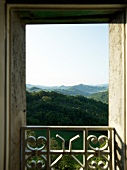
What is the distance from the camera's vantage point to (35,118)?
1888 millimetres

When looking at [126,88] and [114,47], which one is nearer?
[126,88]

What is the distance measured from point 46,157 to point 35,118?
331mm

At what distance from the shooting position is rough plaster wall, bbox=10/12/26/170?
163 cm

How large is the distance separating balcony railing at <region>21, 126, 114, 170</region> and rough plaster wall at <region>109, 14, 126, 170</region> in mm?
94

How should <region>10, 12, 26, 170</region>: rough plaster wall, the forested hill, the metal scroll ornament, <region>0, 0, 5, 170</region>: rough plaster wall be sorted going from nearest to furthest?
<region>0, 0, 5, 170</region>: rough plaster wall
<region>10, 12, 26, 170</region>: rough plaster wall
the metal scroll ornament
the forested hill

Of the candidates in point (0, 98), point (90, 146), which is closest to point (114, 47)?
point (90, 146)

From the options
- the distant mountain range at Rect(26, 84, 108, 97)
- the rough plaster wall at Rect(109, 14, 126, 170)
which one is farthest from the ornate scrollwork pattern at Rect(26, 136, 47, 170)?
the rough plaster wall at Rect(109, 14, 126, 170)

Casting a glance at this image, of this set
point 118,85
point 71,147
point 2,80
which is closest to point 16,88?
point 2,80

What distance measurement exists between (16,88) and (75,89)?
489mm

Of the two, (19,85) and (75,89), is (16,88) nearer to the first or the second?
(19,85)

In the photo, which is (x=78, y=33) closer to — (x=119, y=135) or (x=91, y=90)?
(x=91, y=90)

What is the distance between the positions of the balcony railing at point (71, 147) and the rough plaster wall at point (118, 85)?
0.09 meters

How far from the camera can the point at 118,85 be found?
5.63ft

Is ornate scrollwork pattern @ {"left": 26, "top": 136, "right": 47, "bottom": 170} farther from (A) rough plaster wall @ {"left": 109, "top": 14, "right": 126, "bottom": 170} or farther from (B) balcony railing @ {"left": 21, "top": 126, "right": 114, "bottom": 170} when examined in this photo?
(A) rough plaster wall @ {"left": 109, "top": 14, "right": 126, "bottom": 170}
